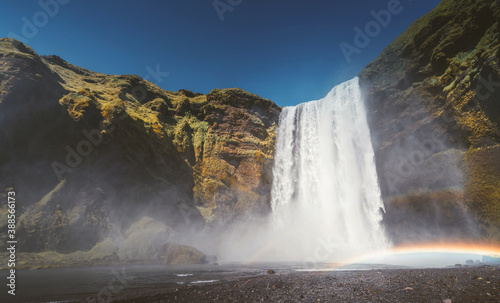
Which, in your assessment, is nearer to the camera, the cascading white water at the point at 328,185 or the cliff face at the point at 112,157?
the cliff face at the point at 112,157

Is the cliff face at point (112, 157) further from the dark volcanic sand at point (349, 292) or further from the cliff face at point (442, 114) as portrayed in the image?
the dark volcanic sand at point (349, 292)

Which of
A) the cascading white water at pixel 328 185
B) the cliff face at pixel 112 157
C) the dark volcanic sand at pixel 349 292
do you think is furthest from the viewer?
the cascading white water at pixel 328 185

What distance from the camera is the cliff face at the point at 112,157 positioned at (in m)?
25.4

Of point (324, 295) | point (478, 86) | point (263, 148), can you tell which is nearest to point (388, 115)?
point (478, 86)

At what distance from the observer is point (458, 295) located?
20.4 ft

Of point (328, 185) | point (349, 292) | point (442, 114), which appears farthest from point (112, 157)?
point (442, 114)

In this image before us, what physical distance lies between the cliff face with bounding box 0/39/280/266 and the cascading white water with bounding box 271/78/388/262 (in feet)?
13.4

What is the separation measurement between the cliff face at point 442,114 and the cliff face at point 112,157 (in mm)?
17318

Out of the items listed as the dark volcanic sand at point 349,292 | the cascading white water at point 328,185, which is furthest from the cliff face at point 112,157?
the dark volcanic sand at point 349,292

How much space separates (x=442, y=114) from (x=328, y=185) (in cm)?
1471

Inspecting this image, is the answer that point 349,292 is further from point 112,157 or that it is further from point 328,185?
point 112,157

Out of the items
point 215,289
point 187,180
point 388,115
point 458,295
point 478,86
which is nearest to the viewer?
point 458,295

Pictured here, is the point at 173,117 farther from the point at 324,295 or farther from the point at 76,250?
the point at 324,295

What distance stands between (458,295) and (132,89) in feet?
142
